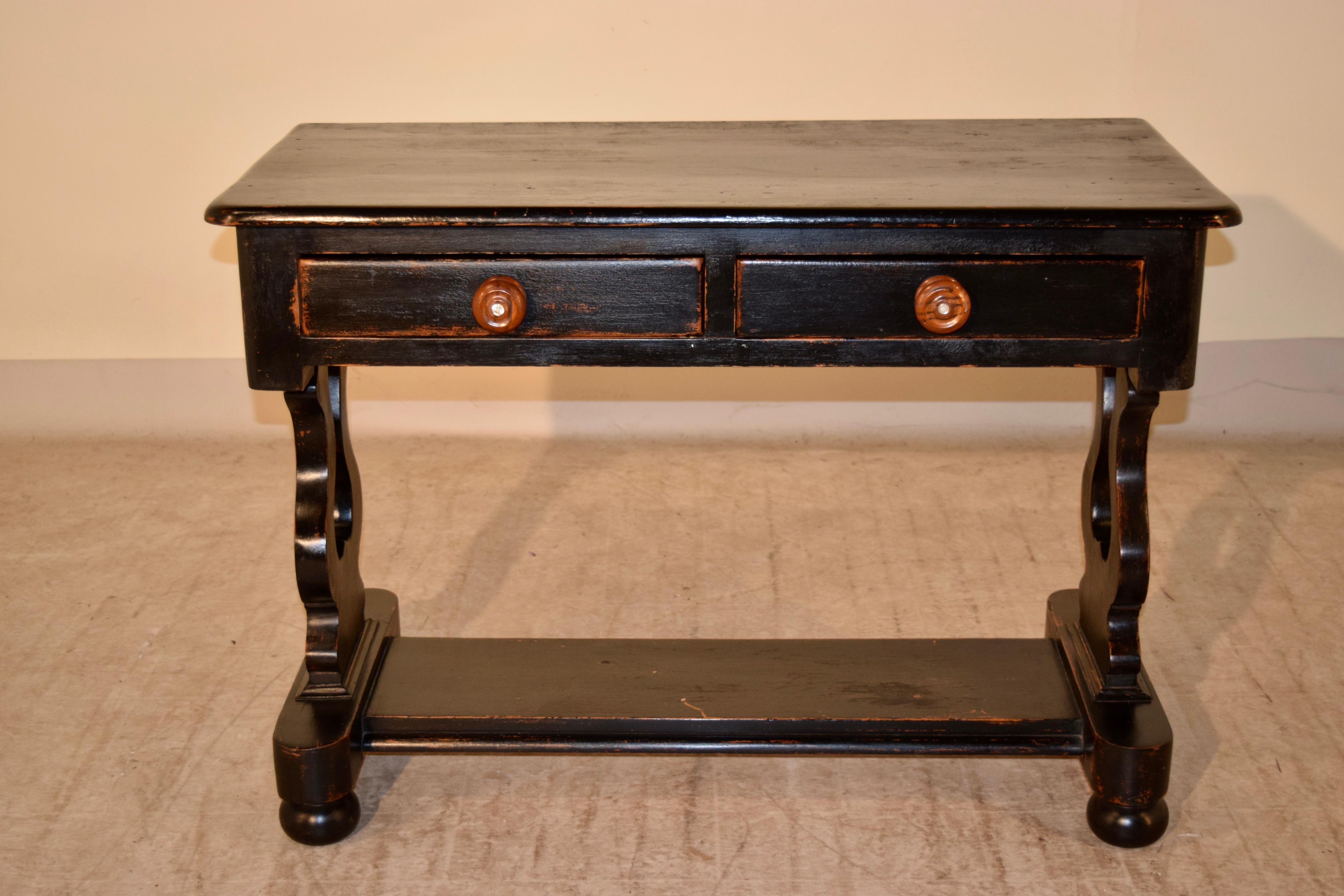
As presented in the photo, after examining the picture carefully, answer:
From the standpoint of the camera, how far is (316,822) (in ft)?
6.78

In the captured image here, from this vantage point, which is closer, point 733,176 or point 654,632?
point 733,176

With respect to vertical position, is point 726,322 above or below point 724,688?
above

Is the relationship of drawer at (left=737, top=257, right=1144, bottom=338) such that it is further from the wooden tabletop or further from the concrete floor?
the concrete floor

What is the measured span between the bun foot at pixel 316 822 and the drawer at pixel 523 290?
76 centimetres

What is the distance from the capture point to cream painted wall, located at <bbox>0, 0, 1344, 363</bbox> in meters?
3.37

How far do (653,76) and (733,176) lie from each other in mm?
1558

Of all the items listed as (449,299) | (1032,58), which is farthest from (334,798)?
Answer: (1032,58)

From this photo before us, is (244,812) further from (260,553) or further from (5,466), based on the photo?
(5,466)

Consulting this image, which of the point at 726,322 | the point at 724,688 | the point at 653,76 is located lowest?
the point at 724,688

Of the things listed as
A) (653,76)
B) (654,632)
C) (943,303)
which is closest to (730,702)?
(654,632)

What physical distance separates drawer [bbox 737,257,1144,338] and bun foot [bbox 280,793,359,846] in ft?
3.25

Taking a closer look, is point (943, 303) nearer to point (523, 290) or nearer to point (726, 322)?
point (726, 322)

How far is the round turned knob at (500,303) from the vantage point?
1.80 m

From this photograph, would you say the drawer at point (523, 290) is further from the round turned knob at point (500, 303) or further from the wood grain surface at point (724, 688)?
the wood grain surface at point (724, 688)
